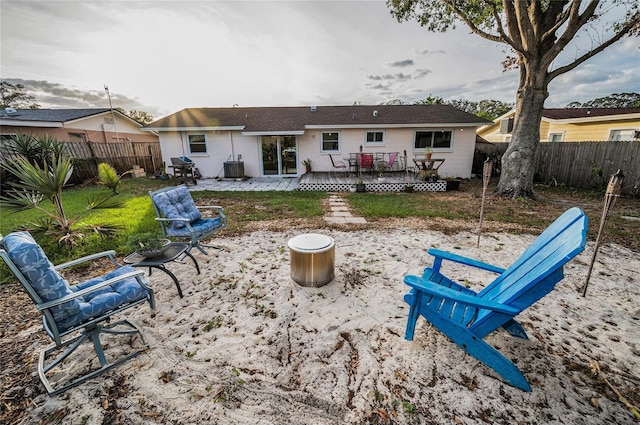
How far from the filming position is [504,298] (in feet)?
6.03

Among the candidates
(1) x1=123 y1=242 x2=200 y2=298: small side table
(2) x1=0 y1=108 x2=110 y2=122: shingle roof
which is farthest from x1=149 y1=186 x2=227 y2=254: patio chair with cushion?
(2) x1=0 y1=108 x2=110 y2=122: shingle roof

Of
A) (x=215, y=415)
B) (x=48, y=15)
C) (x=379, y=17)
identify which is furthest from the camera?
(x=379, y=17)

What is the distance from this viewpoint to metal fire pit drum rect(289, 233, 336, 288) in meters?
3.10

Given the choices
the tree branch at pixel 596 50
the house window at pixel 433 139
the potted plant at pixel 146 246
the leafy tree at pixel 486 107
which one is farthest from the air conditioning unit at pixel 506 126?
the leafy tree at pixel 486 107

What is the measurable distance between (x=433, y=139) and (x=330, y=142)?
5.54m

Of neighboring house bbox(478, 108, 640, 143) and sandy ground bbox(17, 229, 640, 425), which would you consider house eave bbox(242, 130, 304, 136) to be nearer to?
neighboring house bbox(478, 108, 640, 143)

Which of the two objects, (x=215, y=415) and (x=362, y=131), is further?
(x=362, y=131)

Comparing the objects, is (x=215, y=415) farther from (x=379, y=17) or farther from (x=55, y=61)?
(x=379, y=17)

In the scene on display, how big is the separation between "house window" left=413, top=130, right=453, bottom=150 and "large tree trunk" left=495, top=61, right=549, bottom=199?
498 centimetres

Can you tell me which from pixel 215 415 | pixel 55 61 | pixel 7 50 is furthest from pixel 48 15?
pixel 215 415

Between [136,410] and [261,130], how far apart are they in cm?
1229

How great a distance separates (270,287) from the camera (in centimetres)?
331

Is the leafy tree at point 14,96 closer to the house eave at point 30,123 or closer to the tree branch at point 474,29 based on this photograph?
the house eave at point 30,123

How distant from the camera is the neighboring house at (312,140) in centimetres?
1286
